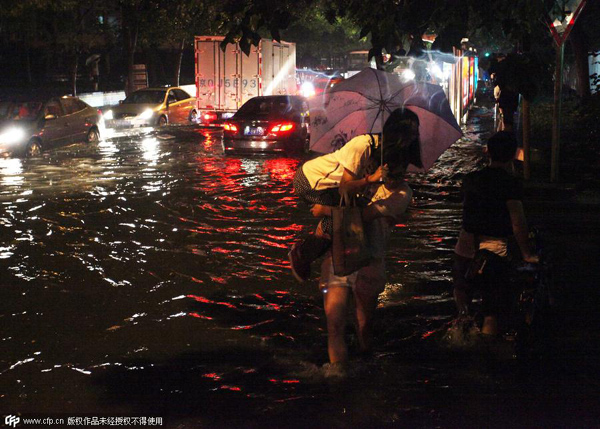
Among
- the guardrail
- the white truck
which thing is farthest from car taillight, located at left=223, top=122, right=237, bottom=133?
the guardrail

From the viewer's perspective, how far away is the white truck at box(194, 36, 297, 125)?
28.5 meters

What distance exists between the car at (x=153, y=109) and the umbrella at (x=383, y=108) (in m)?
23.1

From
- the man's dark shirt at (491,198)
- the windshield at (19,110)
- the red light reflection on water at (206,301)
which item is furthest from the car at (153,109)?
the man's dark shirt at (491,198)

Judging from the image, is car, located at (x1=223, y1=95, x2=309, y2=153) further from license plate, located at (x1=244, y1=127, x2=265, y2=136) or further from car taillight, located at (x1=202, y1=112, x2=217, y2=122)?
car taillight, located at (x1=202, y1=112, x2=217, y2=122)

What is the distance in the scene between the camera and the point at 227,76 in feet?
94.2

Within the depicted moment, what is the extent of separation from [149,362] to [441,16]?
445 centimetres

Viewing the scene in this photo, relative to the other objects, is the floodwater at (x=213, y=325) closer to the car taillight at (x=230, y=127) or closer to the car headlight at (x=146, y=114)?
the car taillight at (x=230, y=127)

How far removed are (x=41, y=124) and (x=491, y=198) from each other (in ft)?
55.9

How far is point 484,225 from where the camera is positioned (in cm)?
557

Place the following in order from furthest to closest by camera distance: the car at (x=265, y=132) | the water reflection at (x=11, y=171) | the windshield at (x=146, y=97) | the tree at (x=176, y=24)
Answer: the tree at (x=176, y=24) < the windshield at (x=146, y=97) < the car at (x=265, y=132) < the water reflection at (x=11, y=171)

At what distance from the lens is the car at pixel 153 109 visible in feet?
91.7

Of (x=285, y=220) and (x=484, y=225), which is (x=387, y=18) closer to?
(x=484, y=225)

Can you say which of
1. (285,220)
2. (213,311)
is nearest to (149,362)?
(213,311)

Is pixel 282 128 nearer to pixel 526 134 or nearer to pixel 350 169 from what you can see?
pixel 526 134
